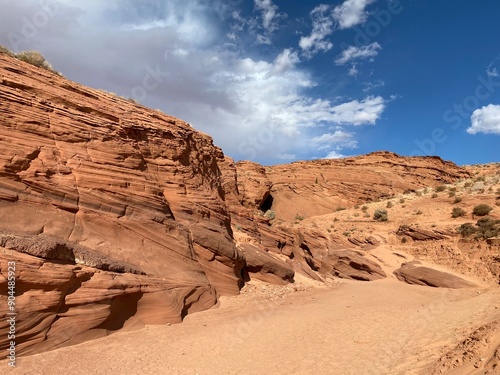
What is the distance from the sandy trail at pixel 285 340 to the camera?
21.6ft

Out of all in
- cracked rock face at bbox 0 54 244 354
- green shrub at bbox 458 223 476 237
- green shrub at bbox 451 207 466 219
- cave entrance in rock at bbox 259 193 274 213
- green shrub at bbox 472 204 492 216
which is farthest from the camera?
cave entrance in rock at bbox 259 193 274 213

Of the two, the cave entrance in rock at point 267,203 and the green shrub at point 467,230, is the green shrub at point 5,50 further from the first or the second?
the cave entrance in rock at point 267,203

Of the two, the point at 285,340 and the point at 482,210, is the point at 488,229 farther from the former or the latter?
the point at 285,340

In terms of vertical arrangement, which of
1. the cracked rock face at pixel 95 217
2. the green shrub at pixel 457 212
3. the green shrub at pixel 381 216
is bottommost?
the cracked rock face at pixel 95 217

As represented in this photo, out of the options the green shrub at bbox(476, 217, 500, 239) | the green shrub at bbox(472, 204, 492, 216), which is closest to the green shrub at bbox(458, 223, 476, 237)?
the green shrub at bbox(476, 217, 500, 239)

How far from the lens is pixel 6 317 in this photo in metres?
5.92

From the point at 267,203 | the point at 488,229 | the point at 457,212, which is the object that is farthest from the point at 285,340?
the point at 267,203

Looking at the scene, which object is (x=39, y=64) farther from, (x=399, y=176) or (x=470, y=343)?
(x=399, y=176)

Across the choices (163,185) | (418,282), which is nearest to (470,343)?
(163,185)

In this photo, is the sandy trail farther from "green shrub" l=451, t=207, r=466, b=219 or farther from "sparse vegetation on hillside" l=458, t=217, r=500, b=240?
"green shrub" l=451, t=207, r=466, b=219

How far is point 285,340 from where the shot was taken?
8555 millimetres

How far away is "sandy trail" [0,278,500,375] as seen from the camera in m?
6.59

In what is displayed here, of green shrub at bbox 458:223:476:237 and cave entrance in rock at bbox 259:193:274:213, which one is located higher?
cave entrance in rock at bbox 259:193:274:213

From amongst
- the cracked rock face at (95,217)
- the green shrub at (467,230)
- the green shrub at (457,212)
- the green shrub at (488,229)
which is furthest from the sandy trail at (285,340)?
the green shrub at (457,212)
